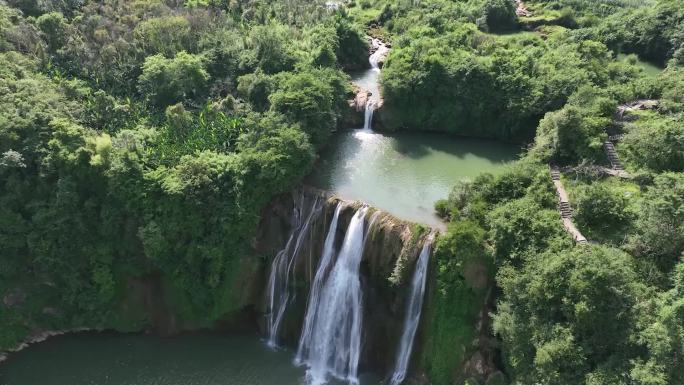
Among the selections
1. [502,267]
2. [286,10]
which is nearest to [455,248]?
[502,267]

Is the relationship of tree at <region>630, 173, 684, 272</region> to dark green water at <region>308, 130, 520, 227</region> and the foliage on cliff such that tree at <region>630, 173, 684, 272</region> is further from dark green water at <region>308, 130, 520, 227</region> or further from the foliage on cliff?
the foliage on cliff

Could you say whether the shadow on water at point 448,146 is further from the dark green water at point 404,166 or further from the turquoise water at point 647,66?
the turquoise water at point 647,66

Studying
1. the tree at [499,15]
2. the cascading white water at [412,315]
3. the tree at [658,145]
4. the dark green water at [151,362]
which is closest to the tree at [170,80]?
the dark green water at [151,362]

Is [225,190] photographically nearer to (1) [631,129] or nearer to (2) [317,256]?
(2) [317,256]

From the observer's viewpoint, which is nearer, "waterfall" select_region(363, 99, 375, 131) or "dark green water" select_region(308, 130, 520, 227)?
"dark green water" select_region(308, 130, 520, 227)

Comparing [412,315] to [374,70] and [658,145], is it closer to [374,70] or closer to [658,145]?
[658,145]

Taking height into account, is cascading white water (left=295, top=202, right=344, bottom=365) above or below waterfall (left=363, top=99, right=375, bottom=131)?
below

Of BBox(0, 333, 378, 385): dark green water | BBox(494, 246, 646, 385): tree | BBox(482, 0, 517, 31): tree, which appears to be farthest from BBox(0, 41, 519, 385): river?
BBox(482, 0, 517, 31): tree
